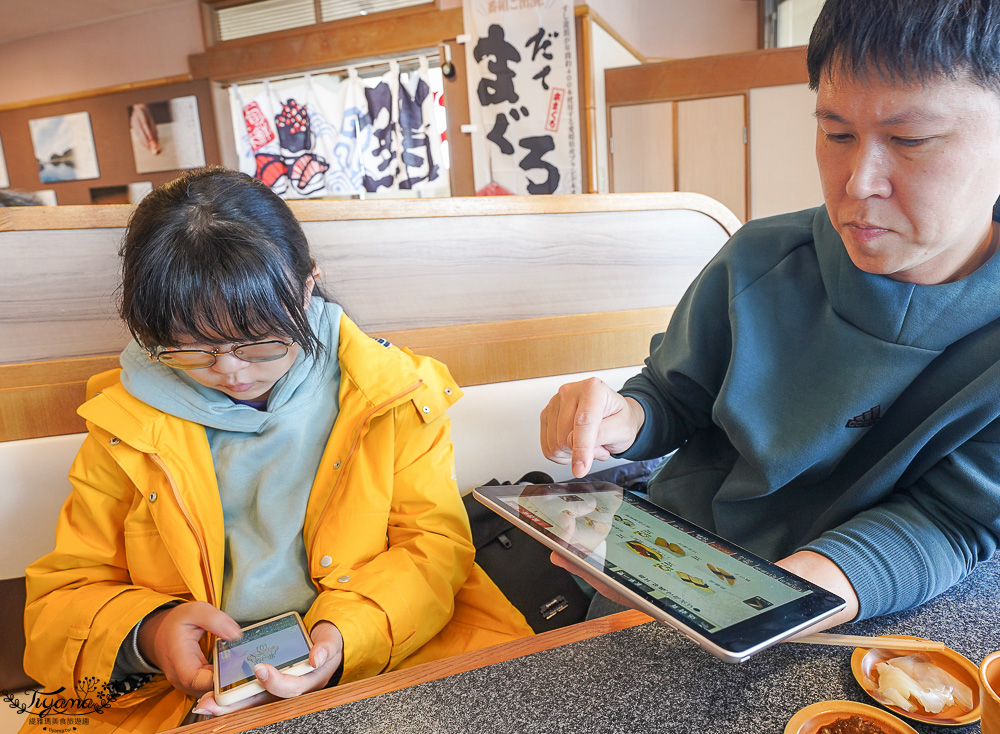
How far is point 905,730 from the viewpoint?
0.52 meters

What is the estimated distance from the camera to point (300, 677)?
82 cm

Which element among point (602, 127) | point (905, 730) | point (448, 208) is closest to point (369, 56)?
point (602, 127)

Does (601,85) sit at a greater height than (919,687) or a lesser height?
greater

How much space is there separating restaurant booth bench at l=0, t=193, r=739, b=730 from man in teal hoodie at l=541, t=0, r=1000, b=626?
466mm

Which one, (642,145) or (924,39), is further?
(642,145)

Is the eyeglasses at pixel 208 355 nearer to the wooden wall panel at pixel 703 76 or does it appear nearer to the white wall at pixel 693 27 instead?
the wooden wall panel at pixel 703 76

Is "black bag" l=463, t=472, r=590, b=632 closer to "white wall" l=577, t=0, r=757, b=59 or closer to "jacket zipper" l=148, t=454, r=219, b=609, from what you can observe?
"jacket zipper" l=148, t=454, r=219, b=609

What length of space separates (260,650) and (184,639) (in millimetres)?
137

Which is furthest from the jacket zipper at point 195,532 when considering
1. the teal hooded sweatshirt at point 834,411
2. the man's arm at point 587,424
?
the teal hooded sweatshirt at point 834,411

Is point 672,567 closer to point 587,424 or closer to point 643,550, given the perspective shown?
point 643,550

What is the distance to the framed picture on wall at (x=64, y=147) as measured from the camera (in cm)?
561

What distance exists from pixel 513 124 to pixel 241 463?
371 cm

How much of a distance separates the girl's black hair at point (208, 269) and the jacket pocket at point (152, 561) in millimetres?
322

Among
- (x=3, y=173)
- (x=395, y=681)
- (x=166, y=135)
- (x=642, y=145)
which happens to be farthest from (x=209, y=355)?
(x=3, y=173)
